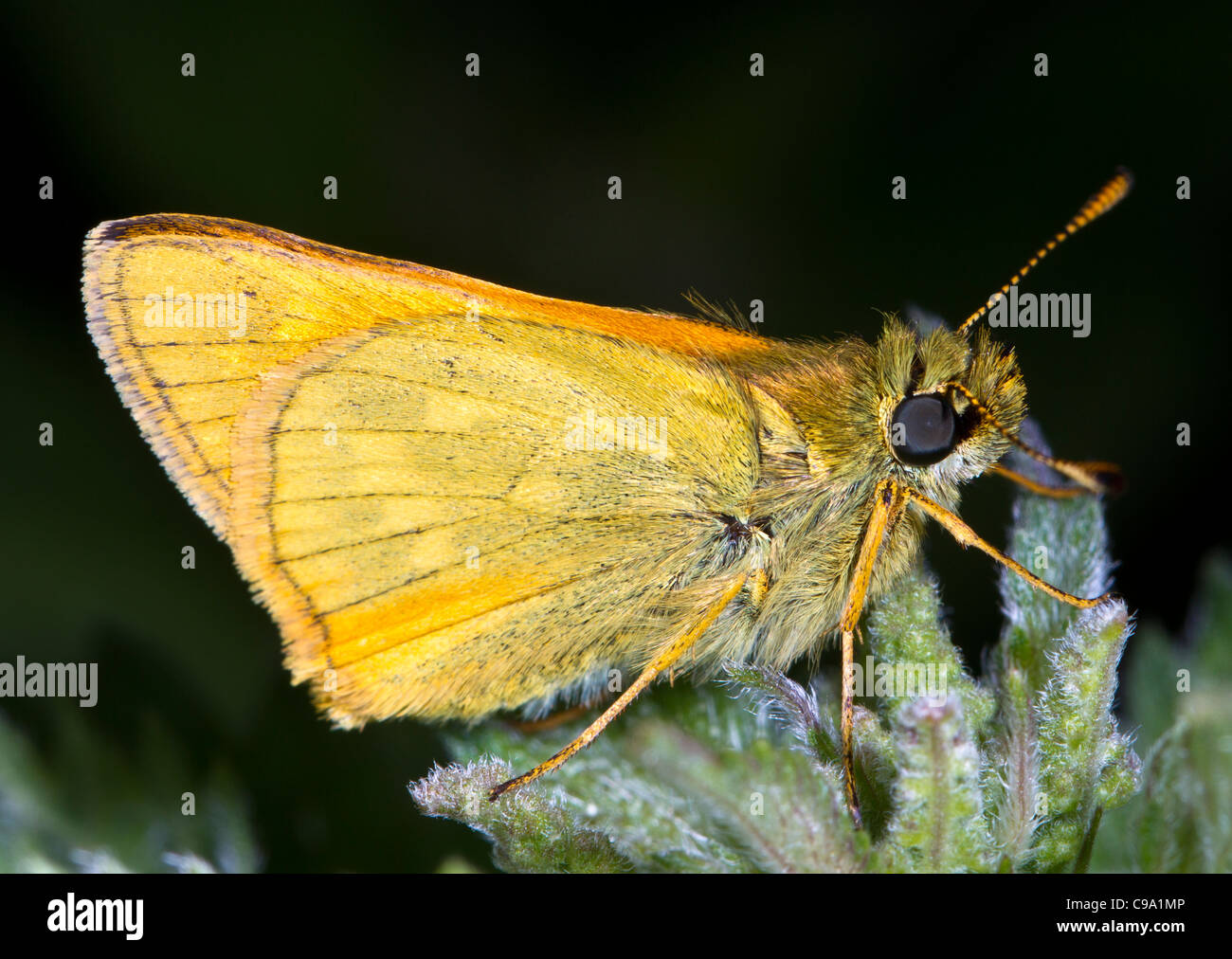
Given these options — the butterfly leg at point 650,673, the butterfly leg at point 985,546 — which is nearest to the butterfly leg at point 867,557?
the butterfly leg at point 985,546

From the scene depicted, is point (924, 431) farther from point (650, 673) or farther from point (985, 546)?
point (650, 673)

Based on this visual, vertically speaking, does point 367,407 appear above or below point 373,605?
above

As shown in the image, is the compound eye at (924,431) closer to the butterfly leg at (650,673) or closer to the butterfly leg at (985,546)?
the butterfly leg at (985,546)

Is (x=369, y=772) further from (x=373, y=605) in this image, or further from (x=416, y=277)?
(x=416, y=277)

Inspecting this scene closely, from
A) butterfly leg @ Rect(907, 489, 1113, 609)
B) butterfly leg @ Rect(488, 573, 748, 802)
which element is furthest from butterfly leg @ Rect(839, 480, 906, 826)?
butterfly leg @ Rect(488, 573, 748, 802)

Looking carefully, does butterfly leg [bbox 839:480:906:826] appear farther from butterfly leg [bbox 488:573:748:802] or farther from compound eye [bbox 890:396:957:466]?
butterfly leg [bbox 488:573:748:802]
